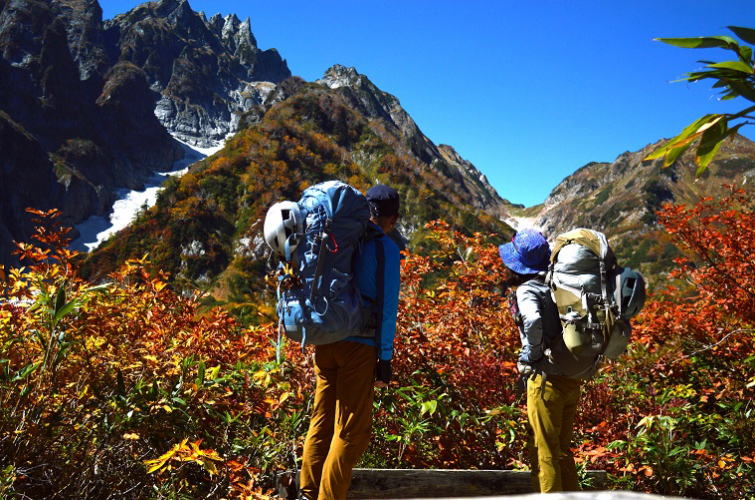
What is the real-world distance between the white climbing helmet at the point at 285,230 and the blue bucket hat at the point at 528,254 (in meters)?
1.20

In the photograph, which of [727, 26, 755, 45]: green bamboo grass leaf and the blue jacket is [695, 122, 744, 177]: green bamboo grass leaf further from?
the blue jacket

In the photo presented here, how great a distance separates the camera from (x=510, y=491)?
310 cm

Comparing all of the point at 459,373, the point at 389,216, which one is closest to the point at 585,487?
the point at 459,373

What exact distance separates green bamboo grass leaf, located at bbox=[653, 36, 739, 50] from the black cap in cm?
162

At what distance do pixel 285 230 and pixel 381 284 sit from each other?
490mm

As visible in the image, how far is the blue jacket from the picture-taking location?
2.29 m

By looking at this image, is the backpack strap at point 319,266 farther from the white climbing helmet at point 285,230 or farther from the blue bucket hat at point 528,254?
the blue bucket hat at point 528,254

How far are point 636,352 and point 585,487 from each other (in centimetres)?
226

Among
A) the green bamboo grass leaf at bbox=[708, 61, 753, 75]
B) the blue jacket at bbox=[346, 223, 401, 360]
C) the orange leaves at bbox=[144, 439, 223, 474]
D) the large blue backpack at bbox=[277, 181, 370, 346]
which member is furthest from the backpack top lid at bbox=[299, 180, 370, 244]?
the green bamboo grass leaf at bbox=[708, 61, 753, 75]

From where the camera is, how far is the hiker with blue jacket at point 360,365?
7.45ft

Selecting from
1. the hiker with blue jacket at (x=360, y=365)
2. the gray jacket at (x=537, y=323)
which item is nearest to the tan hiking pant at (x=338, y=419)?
the hiker with blue jacket at (x=360, y=365)

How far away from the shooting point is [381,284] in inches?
90.7

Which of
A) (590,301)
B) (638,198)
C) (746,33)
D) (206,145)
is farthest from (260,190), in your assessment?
(638,198)

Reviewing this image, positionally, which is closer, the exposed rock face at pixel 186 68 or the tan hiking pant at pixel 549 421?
the tan hiking pant at pixel 549 421
